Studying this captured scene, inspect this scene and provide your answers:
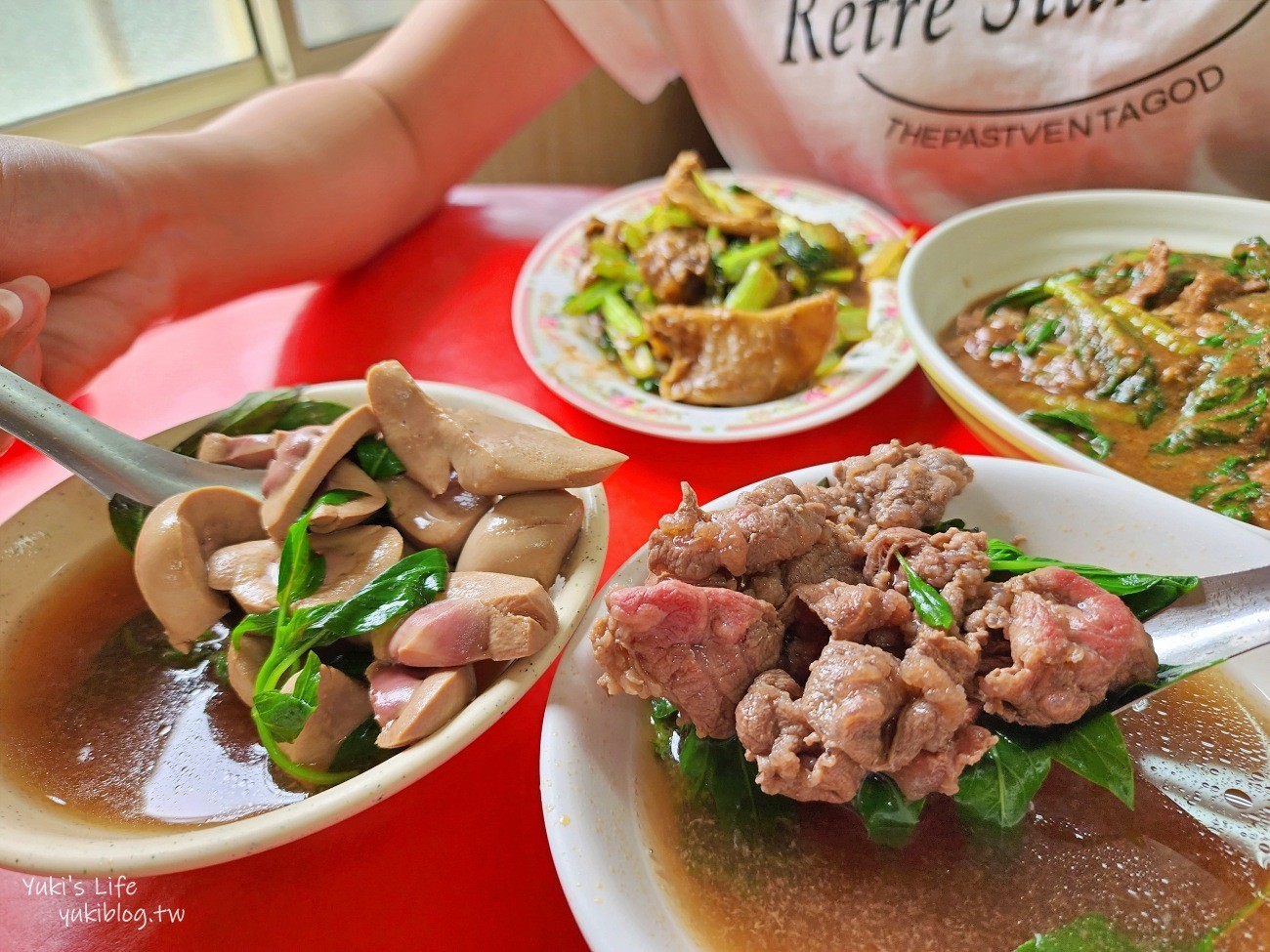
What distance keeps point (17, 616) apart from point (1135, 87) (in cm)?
212

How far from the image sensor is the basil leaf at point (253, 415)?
1.18 m

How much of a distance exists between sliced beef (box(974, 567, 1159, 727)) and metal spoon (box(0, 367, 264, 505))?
92 centimetres

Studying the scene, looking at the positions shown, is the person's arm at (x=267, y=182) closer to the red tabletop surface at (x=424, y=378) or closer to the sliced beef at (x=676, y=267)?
the red tabletop surface at (x=424, y=378)

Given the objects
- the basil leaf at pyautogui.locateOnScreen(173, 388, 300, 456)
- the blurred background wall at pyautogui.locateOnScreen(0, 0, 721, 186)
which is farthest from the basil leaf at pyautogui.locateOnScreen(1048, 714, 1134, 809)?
the blurred background wall at pyautogui.locateOnScreen(0, 0, 721, 186)

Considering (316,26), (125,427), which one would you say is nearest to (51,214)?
(125,427)

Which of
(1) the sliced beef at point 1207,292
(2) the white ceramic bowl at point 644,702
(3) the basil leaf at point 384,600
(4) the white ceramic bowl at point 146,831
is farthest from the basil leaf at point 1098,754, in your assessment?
(1) the sliced beef at point 1207,292

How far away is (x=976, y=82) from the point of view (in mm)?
1740

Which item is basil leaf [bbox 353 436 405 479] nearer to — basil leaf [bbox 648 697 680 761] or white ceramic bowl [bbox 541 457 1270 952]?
white ceramic bowl [bbox 541 457 1270 952]

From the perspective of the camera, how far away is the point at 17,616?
99 cm

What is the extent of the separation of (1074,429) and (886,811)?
29.5 inches

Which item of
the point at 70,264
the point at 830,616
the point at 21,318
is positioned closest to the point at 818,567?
the point at 830,616

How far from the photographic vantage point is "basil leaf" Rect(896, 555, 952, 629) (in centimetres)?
81

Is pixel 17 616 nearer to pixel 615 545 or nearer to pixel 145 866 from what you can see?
pixel 145 866

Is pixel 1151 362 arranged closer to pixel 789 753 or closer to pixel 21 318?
pixel 789 753
